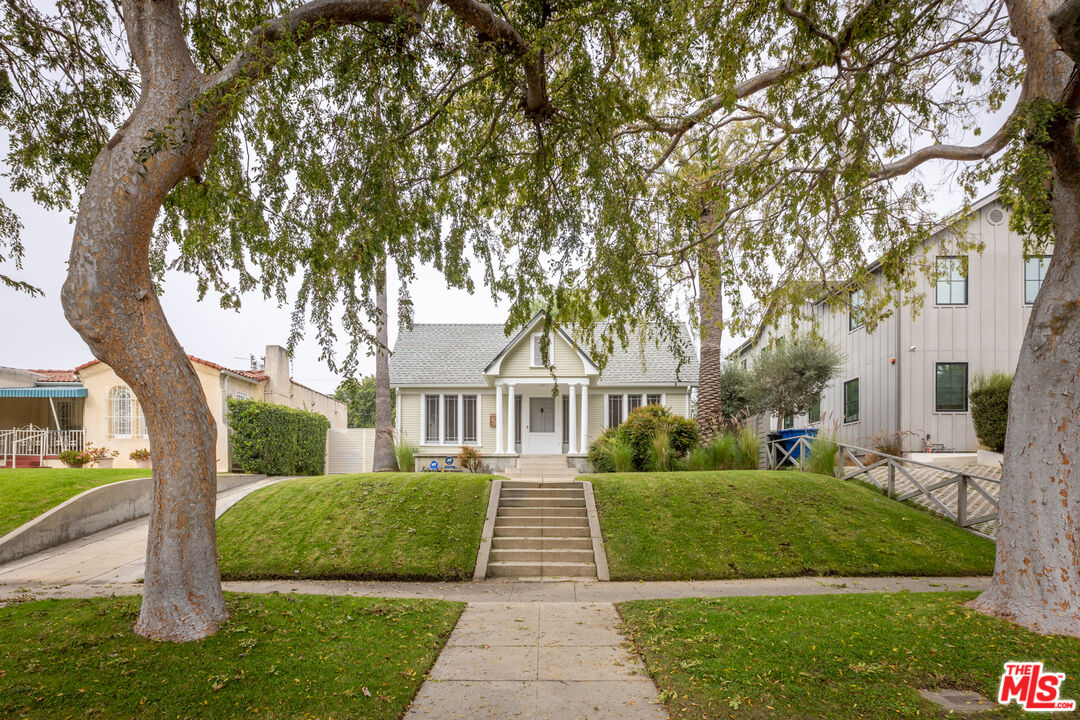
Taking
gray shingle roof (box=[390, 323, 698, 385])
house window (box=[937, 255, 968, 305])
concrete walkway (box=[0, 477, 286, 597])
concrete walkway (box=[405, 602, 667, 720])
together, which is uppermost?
house window (box=[937, 255, 968, 305])

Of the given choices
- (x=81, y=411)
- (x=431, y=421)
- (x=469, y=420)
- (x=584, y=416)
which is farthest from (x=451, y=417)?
(x=81, y=411)

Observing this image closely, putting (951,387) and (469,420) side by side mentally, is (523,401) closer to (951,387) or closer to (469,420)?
(469,420)

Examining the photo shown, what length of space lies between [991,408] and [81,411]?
1110 inches

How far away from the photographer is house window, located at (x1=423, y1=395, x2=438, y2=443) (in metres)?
23.8

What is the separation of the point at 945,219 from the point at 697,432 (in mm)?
8037

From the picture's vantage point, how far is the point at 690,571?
9.66m

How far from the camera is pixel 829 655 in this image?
5480 mm

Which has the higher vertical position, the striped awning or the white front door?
the striped awning

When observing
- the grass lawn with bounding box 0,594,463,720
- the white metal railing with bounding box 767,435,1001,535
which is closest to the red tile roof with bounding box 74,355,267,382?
the grass lawn with bounding box 0,594,463,720

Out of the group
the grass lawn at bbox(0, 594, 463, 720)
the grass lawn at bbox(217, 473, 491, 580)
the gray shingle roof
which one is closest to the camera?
the grass lawn at bbox(0, 594, 463, 720)

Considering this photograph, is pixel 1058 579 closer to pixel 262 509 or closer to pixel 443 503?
pixel 443 503

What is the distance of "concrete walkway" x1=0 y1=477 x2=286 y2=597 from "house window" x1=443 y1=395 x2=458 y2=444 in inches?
441

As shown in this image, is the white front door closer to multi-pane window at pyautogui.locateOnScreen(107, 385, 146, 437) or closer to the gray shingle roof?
the gray shingle roof

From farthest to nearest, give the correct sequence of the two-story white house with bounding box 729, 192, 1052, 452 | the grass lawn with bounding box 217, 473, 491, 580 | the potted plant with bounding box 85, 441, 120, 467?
the potted plant with bounding box 85, 441, 120, 467
the two-story white house with bounding box 729, 192, 1052, 452
the grass lawn with bounding box 217, 473, 491, 580
